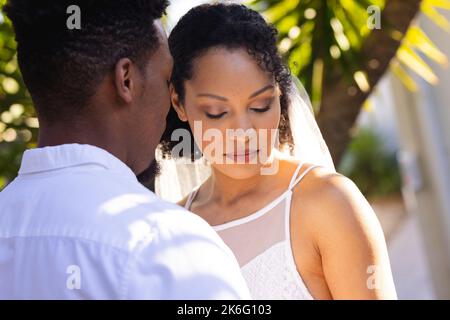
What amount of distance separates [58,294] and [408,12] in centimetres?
261

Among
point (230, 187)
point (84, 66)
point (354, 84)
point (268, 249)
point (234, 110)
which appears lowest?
point (268, 249)

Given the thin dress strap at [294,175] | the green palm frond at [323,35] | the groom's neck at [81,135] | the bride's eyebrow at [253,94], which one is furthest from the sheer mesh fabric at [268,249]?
the green palm frond at [323,35]

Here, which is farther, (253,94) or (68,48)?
(253,94)

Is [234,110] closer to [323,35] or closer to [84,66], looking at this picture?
[84,66]

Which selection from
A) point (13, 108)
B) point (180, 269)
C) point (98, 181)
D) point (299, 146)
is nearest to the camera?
point (180, 269)

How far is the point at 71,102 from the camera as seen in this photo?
1359mm

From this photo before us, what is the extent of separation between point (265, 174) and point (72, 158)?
3.64ft

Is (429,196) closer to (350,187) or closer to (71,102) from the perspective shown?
(350,187)

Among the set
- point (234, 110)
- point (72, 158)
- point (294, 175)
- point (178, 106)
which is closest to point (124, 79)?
point (72, 158)

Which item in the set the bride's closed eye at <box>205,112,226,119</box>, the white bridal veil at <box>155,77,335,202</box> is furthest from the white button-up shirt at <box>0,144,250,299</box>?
the white bridal veil at <box>155,77,335,202</box>

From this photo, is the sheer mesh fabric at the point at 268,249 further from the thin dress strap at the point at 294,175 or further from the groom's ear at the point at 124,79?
the groom's ear at the point at 124,79

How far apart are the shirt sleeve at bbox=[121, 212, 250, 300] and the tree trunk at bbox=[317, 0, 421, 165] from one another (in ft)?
7.86

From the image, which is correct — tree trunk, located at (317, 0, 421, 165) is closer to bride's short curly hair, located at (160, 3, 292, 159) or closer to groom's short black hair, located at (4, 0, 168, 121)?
bride's short curly hair, located at (160, 3, 292, 159)

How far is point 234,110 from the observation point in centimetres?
220
